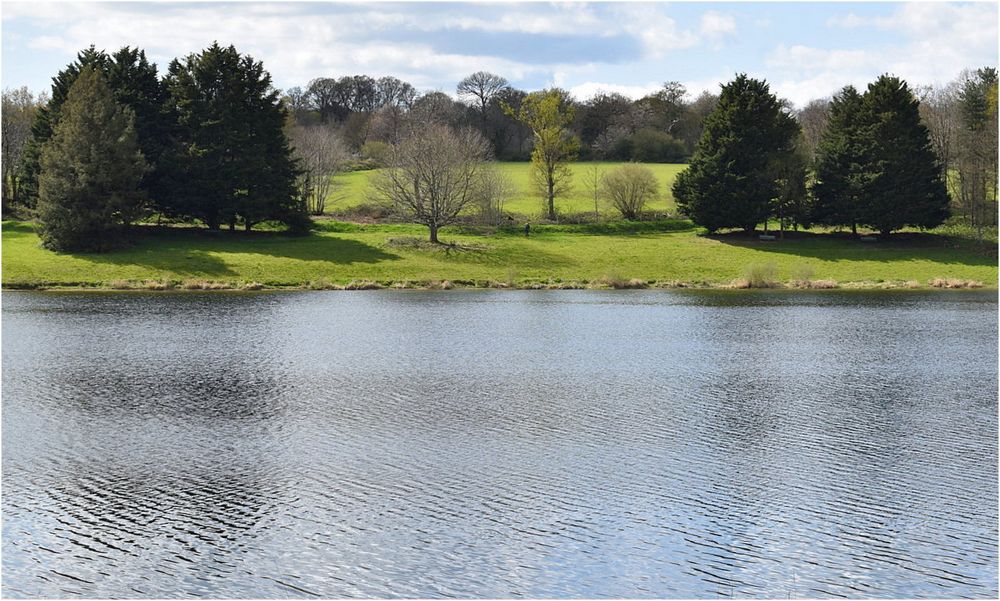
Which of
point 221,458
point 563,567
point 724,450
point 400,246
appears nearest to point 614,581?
point 563,567

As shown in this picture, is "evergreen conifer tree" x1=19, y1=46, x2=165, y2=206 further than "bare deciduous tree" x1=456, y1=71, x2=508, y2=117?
No

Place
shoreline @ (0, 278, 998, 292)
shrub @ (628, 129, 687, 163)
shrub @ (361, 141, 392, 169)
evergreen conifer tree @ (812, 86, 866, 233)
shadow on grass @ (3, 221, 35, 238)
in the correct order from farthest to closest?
1. shrub @ (628, 129, 687, 163)
2. shrub @ (361, 141, 392, 169)
3. shadow on grass @ (3, 221, 35, 238)
4. evergreen conifer tree @ (812, 86, 866, 233)
5. shoreline @ (0, 278, 998, 292)

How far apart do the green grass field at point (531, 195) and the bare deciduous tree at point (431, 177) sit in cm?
858

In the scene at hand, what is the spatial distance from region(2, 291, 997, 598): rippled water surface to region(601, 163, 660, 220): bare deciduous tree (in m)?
35.6

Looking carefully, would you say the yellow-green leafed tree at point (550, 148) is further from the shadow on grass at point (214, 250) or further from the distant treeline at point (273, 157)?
the shadow on grass at point (214, 250)

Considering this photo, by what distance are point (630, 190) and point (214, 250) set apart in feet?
94.8

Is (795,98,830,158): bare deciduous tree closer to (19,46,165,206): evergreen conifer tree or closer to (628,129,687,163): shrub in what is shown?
(628,129,687,163): shrub

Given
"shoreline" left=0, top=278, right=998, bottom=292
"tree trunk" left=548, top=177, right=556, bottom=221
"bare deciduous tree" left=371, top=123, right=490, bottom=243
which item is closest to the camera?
"shoreline" left=0, top=278, right=998, bottom=292

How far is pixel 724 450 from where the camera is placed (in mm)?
20203

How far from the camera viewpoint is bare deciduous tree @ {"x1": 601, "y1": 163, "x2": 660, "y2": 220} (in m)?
71.6

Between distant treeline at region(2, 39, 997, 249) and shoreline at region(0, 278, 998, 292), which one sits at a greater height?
distant treeline at region(2, 39, 997, 249)

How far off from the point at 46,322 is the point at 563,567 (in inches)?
1197

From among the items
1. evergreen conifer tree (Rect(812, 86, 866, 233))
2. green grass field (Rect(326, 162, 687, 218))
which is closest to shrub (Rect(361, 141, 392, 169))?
green grass field (Rect(326, 162, 687, 218))

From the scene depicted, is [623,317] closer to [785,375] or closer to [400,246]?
[785,375]
